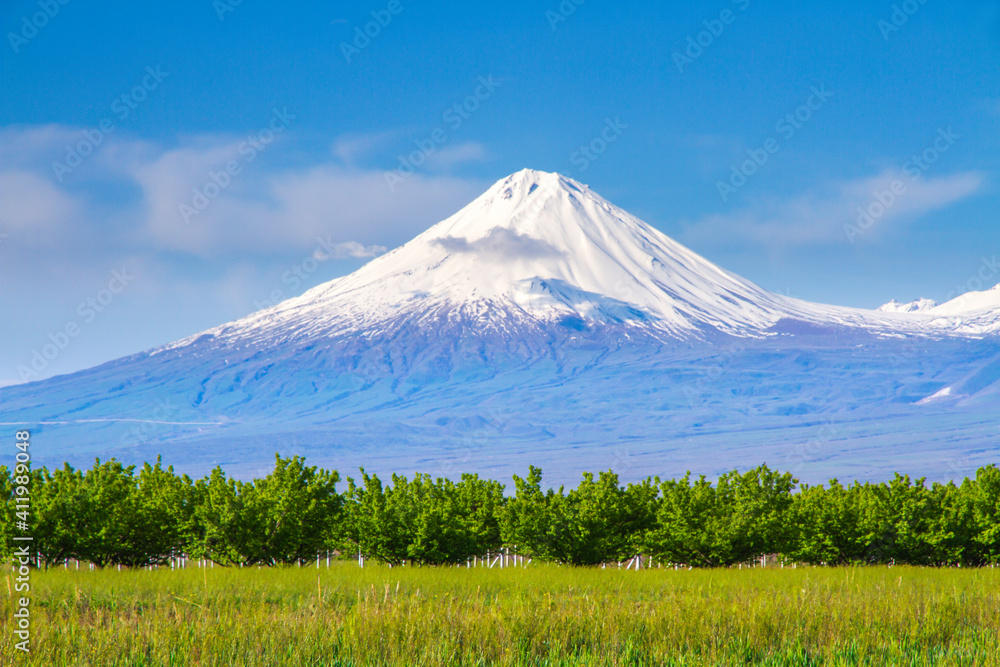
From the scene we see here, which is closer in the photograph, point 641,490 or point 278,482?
point 278,482

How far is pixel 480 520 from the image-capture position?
2464 centimetres

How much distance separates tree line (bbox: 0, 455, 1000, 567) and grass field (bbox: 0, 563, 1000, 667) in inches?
209

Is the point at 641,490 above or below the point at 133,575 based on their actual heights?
above

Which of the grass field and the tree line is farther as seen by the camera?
the tree line

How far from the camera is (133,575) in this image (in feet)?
58.3

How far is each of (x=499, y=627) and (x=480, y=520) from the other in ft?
42.6

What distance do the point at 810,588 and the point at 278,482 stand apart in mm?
12844

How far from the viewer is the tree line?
2155 cm

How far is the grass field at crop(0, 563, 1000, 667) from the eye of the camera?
11.0 meters

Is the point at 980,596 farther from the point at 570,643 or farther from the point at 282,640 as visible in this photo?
the point at 282,640

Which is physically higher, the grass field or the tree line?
the tree line

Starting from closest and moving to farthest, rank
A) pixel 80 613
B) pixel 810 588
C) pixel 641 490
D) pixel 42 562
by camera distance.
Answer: pixel 80 613, pixel 810 588, pixel 42 562, pixel 641 490

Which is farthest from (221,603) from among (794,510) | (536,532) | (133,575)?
(794,510)

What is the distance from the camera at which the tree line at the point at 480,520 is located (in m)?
21.5
